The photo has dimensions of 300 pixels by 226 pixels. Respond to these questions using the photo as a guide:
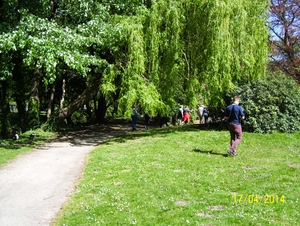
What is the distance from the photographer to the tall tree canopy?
12.7m

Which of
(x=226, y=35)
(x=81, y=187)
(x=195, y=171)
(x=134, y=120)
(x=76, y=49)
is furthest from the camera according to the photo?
(x=134, y=120)

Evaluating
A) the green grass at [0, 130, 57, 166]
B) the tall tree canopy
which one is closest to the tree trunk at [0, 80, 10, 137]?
the green grass at [0, 130, 57, 166]

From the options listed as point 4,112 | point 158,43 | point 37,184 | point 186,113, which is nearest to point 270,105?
point 158,43

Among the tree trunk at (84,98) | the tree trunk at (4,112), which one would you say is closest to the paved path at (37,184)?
the tree trunk at (84,98)

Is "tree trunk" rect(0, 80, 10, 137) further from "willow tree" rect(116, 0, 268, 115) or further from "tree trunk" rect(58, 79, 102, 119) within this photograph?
"willow tree" rect(116, 0, 268, 115)

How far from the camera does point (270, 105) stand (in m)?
13.9

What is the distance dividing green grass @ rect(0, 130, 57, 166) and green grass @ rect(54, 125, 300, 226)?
3.38m

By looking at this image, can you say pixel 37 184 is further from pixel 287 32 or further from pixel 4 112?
pixel 287 32

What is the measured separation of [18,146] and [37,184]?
656 cm

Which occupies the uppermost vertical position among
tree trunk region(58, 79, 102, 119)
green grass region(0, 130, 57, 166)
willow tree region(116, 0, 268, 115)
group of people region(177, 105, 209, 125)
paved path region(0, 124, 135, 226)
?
willow tree region(116, 0, 268, 115)

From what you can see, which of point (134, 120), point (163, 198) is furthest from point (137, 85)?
point (163, 198)

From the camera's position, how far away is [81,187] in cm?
680

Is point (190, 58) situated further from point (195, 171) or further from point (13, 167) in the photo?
point (13, 167)

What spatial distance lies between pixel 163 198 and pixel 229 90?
33.0 feet
